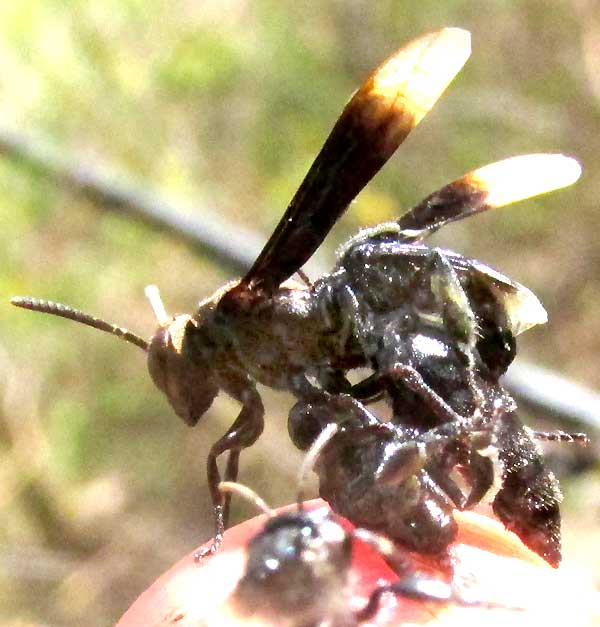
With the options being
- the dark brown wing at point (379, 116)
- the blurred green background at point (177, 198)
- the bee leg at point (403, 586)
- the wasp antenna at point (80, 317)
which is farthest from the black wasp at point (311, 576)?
the blurred green background at point (177, 198)

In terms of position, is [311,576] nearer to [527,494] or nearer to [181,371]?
[527,494]

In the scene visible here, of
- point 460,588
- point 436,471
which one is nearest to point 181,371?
point 436,471

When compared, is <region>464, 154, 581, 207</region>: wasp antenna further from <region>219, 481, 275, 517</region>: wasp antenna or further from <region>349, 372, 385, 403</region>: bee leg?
Answer: <region>219, 481, 275, 517</region>: wasp antenna

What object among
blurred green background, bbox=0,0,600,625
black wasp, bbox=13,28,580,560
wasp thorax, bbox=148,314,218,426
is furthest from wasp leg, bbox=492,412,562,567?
blurred green background, bbox=0,0,600,625

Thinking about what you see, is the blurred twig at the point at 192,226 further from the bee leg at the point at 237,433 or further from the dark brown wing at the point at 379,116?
the dark brown wing at the point at 379,116

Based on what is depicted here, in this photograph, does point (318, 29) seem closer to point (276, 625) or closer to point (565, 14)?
point (565, 14)

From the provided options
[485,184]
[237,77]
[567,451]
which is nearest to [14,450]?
[237,77]
